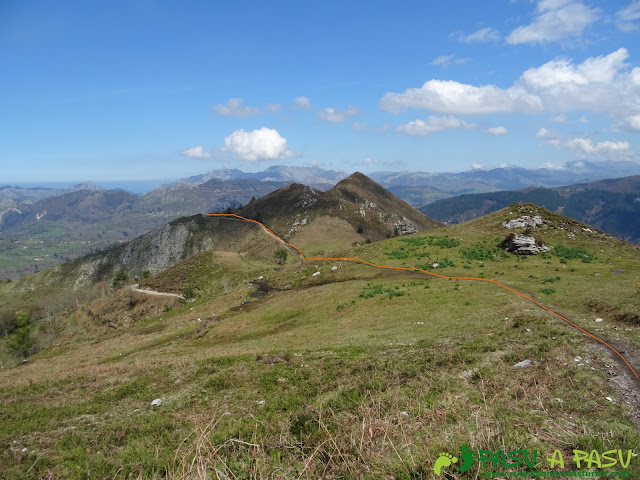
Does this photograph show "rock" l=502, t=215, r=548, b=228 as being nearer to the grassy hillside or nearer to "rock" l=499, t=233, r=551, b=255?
"rock" l=499, t=233, r=551, b=255

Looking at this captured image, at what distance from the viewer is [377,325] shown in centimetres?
2553

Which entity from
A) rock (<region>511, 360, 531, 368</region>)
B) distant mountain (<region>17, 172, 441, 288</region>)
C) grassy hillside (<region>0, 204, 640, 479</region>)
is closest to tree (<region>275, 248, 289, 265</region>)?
distant mountain (<region>17, 172, 441, 288</region>)

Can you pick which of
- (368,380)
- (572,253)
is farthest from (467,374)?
(572,253)

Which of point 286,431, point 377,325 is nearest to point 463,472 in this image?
point 286,431

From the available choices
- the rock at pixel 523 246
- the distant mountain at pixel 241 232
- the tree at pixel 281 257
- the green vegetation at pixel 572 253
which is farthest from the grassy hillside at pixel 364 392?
the distant mountain at pixel 241 232

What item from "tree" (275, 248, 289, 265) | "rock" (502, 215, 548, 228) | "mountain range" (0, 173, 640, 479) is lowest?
"tree" (275, 248, 289, 265)

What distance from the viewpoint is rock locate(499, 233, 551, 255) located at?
4294 centimetres

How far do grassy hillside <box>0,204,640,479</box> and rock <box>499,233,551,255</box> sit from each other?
6.87 metres

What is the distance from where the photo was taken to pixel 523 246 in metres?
43.6

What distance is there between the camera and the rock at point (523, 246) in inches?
1690

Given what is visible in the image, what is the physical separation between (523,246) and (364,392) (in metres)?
41.1

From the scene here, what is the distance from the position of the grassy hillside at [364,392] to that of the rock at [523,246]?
6870 mm

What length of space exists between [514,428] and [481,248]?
44.1 metres

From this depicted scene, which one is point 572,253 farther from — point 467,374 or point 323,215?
point 323,215
